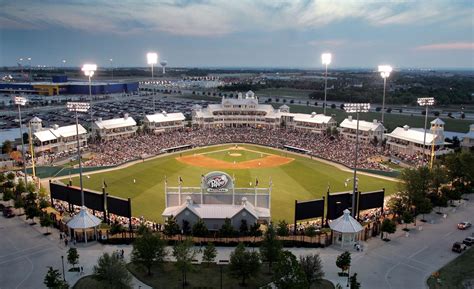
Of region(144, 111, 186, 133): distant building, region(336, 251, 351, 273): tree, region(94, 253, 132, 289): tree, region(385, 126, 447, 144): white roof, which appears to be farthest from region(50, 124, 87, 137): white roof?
region(385, 126, 447, 144): white roof

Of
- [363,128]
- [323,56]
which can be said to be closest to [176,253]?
[363,128]

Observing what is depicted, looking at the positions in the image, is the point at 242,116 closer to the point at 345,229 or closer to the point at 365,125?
the point at 365,125

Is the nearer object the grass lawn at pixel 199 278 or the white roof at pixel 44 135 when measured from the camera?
the grass lawn at pixel 199 278

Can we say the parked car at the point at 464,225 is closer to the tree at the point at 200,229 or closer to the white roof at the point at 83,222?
the tree at the point at 200,229

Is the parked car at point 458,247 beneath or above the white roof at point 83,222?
beneath

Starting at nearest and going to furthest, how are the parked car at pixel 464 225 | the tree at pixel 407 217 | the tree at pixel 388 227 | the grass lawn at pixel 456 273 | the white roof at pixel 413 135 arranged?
the grass lawn at pixel 456 273 < the tree at pixel 388 227 < the tree at pixel 407 217 < the parked car at pixel 464 225 < the white roof at pixel 413 135

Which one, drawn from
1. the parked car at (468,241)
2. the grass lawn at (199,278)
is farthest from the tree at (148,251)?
the parked car at (468,241)

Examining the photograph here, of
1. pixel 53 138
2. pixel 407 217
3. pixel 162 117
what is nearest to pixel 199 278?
pixel 407 217
